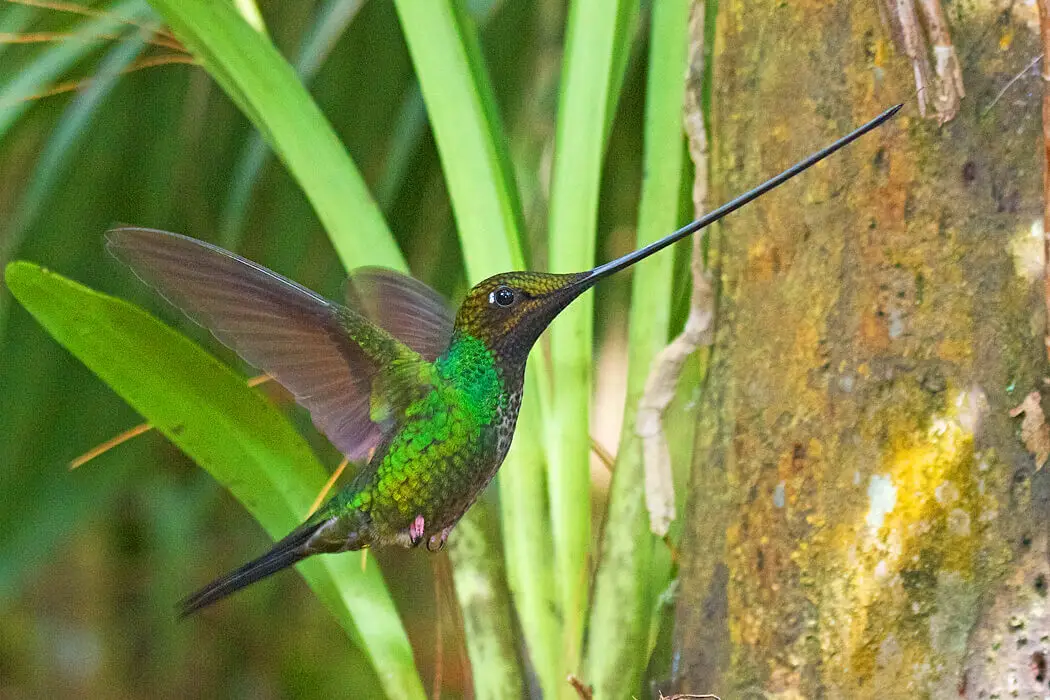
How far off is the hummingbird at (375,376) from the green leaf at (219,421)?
0.59ft

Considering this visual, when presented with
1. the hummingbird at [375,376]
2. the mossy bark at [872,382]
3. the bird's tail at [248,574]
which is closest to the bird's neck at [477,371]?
the hummingbird at [375,376]

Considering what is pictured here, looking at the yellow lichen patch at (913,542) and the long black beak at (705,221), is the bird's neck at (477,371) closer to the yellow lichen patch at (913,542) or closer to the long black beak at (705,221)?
the long black beak at (705,221)

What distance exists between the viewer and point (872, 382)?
2.02ft

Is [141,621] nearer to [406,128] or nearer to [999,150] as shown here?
[406,128]

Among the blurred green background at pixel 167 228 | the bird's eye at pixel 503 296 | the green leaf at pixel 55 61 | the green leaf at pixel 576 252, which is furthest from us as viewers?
the blurred green background at pixel 167 228

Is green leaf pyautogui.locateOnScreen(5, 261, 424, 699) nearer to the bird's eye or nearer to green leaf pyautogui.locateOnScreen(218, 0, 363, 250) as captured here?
the bird's eye

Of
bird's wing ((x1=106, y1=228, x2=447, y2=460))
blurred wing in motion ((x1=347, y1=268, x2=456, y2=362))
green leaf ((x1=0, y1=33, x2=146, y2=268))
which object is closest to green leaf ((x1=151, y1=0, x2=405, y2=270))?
blurred wing in motion ((x1=347, y1=268, x2=456, y2=362))

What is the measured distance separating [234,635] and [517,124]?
0.97 m

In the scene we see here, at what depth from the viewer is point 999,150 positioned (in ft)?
1.93

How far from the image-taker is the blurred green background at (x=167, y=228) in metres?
1.16

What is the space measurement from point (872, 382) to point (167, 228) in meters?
0.98

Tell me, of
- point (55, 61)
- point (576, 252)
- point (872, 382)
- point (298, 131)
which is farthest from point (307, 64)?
point (872, 382)

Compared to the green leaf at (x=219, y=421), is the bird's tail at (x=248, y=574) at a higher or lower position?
lower

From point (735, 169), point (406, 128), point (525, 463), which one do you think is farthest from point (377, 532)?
point (406, 128)
